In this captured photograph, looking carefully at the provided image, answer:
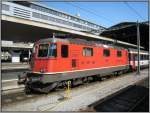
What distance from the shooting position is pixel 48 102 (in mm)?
12391

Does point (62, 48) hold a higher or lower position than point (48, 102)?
higher

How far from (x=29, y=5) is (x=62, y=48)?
103 metres

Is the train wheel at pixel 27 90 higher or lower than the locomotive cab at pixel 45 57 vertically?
lower

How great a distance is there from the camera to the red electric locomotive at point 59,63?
14.4m

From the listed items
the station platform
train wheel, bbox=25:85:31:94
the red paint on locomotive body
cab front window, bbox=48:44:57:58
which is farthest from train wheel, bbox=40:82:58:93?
cab front window, bbox=48:44:57:58

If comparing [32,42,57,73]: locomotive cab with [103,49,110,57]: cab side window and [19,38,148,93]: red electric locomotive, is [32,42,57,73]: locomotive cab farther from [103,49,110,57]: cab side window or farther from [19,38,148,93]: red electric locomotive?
[103,49,110,57]: cab side window

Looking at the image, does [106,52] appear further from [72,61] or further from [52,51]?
[52,51]

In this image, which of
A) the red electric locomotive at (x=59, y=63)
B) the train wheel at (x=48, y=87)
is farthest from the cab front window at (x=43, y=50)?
the train wheel at (x=48, y=87)

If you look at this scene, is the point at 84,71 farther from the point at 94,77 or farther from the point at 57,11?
the point at 57,11

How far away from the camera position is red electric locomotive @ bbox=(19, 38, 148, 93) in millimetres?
14352

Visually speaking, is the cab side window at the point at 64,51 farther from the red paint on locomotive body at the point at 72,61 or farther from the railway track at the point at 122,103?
the railway track at the point at 122,103

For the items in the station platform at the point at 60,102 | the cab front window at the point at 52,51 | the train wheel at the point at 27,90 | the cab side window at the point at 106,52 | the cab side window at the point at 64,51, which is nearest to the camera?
the station platform at the point at 60,102

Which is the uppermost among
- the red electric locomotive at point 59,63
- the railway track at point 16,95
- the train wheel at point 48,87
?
the red electric locomotive at point 59,63

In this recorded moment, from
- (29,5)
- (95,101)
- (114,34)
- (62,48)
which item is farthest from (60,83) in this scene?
(29,5)
